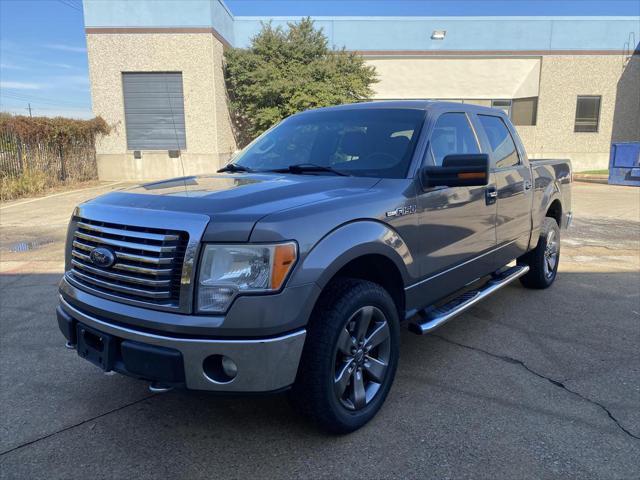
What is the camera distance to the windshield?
3.45 metres

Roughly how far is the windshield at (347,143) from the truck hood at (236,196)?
0.27 m

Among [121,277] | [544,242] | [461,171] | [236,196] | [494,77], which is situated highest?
[494,77]

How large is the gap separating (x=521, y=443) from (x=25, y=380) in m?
3.31

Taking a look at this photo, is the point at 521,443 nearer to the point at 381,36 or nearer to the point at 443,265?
the point at 443,265

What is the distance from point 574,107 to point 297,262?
2613 centimetres

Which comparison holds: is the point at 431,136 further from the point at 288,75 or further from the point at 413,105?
the point at 288,75

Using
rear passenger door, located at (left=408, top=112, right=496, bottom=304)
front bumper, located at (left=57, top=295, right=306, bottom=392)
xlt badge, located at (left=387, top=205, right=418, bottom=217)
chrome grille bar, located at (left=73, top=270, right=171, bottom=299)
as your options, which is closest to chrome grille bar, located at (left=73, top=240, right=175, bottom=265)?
chrome grille bar, located at (left=73, top=270, right=171, bottom=299)

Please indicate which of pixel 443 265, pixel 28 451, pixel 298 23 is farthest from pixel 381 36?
pixel 28 451

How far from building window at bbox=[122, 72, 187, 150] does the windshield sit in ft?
56.2

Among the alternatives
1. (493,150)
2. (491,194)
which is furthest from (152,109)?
(491,194)

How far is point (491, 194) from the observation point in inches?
161

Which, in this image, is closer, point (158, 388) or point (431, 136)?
point (158, 388)

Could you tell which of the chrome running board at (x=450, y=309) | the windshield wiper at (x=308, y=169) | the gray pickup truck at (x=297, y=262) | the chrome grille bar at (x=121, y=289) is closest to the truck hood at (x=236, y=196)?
the gray pickup truck at (x=297, y=262)

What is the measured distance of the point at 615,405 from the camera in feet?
10.5
